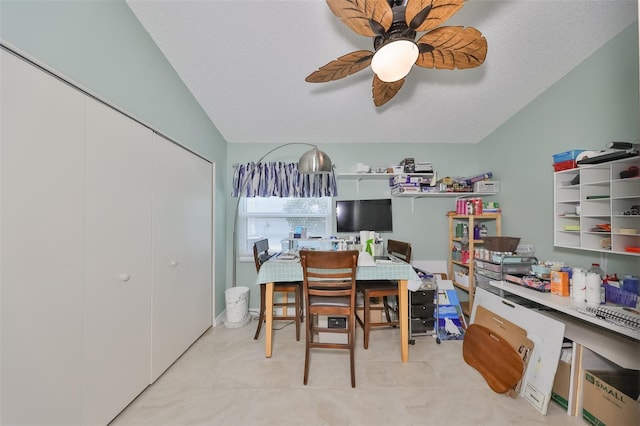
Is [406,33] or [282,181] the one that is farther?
[282,181]

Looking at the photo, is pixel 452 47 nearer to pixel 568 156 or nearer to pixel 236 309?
pixel 568 156

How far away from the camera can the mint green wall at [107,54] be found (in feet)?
3.12

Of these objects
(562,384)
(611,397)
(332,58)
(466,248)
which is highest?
(332,58)

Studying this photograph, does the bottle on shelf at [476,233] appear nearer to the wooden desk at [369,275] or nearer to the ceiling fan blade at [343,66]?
the wooden desk at [369,275]

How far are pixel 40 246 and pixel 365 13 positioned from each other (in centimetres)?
184

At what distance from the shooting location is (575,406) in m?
1.39

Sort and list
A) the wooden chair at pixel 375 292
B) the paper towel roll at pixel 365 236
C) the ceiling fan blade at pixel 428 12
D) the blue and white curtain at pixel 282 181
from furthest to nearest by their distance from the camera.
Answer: the blue and white curtain at pixel 282 181, the paper towel roll at pixel 365 236, the wooden chair at pixel 375 292, the ceiling fan blade at pixel 428 12

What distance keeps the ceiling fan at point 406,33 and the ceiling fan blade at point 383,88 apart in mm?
191

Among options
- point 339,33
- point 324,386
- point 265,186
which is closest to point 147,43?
point 339,33

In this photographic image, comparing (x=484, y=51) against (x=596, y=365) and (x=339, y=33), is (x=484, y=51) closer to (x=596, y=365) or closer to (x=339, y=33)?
(x=339, y=33)

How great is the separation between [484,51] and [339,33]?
100 centimetres

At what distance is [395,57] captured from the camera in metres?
1.09

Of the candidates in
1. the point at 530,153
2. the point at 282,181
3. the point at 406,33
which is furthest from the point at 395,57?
the point at 530,153

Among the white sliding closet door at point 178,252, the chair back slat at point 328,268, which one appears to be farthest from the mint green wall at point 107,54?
the chair back slat at point 328,268
